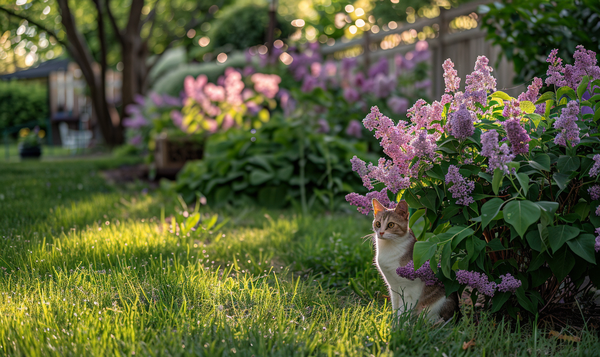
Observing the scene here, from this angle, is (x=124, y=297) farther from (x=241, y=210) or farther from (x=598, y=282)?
(x=241, y=210)

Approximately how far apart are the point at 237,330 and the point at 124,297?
53cm

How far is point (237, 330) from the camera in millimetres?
1710

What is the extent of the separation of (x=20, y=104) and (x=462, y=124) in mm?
21789

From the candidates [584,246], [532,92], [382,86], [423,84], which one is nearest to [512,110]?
[532,92]

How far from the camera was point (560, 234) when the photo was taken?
5.31 ft

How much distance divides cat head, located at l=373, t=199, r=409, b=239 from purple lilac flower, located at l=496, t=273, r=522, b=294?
0.39 m

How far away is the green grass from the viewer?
1.58 m

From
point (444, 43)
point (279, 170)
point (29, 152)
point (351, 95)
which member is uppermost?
point (444, 43)

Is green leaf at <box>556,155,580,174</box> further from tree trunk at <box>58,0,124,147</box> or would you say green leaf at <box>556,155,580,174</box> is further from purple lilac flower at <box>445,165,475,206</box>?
tree trunk at <box>58,0,124,147</box>

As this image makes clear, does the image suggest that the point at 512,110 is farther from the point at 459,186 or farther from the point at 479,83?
the point at 459,186

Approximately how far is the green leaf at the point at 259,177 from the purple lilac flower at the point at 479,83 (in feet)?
9.41

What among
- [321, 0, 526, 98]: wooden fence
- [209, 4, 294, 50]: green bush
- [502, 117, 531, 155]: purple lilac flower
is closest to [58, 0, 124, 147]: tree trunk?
[209, 4, 294, 50]: green bush

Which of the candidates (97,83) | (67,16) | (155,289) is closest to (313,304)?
(155,289)

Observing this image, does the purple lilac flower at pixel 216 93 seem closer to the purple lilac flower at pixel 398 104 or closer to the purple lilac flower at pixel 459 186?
the purple lilac flower at pixel 398 104
